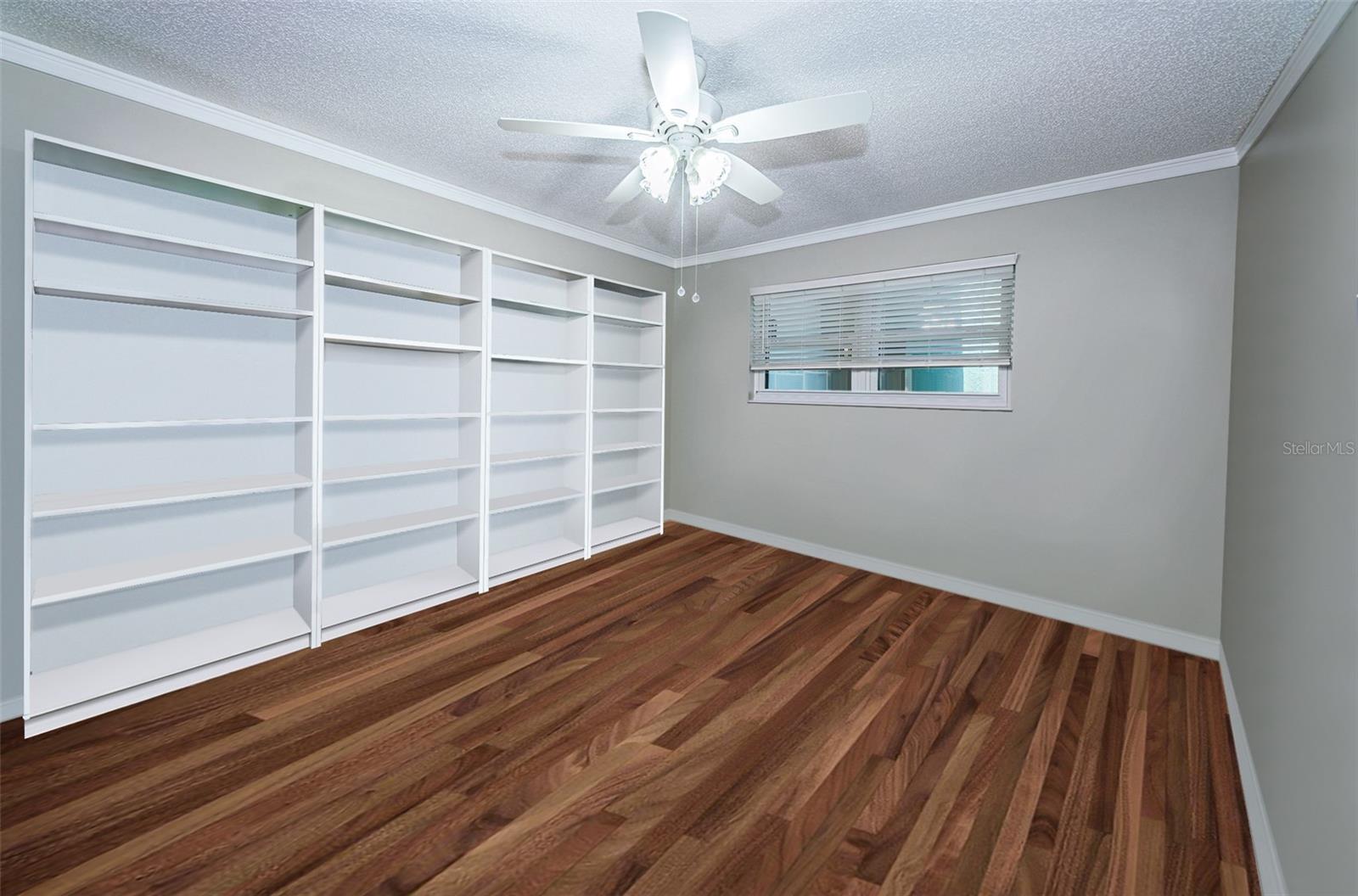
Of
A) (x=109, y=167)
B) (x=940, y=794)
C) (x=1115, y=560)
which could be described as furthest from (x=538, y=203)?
(x=1115, y=560)

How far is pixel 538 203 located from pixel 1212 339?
3854mm

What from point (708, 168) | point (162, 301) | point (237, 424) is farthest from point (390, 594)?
point (708, 168)

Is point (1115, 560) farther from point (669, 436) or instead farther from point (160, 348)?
point (160, 348)

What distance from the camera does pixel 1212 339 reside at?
2.73 meters

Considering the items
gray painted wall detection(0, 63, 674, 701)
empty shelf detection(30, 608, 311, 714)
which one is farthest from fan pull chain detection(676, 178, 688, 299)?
empty shelf detection(30, 608, 311, 714)

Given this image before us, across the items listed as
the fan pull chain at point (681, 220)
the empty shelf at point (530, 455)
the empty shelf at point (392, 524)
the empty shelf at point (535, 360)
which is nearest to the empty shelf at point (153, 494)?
the empty shelf at point (392, 524)

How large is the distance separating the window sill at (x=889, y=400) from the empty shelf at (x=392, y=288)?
2384mm

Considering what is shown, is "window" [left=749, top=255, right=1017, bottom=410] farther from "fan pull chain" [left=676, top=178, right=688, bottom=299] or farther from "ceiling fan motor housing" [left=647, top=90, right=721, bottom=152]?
"ceiling fan motor housing" [left=647, top=90, right=721, bottom=152]

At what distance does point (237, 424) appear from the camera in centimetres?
262

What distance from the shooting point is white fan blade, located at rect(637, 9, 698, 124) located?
1.48m

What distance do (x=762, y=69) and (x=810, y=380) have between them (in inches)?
101

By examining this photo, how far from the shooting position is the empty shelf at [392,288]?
2760mm

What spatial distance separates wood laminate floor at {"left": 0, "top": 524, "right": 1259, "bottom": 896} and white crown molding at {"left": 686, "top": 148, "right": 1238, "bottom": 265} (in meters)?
2.40

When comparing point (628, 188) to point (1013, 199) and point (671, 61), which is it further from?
point (1013, 199)
